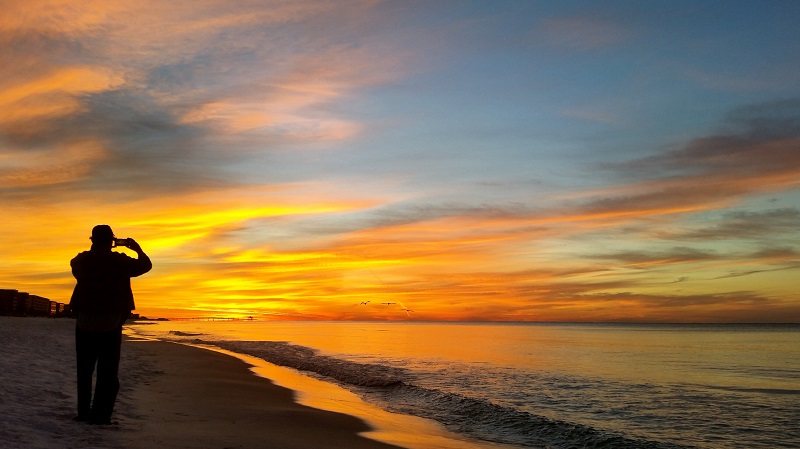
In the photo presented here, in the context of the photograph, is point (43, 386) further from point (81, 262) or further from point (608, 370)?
point (608, 370)

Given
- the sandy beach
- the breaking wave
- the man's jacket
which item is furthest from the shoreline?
the breaking wave

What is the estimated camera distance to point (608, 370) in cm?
2984

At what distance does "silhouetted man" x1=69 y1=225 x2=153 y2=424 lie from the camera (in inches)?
294

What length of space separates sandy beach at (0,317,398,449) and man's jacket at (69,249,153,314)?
1.52 metres

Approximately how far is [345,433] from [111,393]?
4.46 metres

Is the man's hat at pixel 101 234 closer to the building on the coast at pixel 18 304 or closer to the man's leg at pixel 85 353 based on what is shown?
the man's leg at pixel 85 353

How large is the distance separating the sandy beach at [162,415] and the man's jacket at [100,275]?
4.98 feet

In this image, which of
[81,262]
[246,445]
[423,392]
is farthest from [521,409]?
[81,262]

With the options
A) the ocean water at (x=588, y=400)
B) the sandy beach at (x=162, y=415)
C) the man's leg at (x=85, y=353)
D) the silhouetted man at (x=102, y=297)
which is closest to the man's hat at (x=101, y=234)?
the silhouetted man at (x=102, y=297)

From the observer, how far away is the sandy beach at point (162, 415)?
24.3 feet

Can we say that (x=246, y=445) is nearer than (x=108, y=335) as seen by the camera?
No

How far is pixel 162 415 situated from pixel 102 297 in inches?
142

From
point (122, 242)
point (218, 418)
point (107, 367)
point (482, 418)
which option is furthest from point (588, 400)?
point (122, 242)

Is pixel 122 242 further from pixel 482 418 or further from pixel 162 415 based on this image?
pixel 482 418
